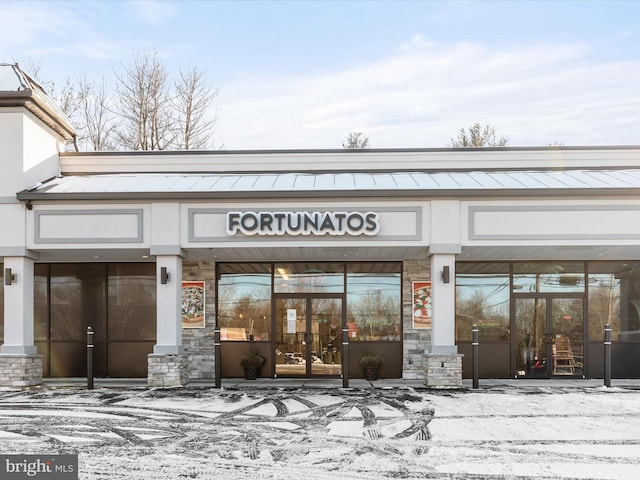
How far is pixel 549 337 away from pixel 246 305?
26.6 feet

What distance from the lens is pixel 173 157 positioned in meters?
17.1

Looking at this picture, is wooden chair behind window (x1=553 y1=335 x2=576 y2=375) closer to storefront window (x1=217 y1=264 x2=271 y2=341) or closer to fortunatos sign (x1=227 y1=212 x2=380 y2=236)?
fortunatos sign (x1=227 y1=212 x2=380 y2=236)

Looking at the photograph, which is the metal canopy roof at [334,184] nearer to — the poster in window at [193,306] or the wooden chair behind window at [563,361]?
the poster in window at [193,306]

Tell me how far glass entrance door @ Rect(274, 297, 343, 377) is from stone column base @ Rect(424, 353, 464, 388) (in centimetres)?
306

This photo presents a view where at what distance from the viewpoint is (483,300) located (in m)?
17.0

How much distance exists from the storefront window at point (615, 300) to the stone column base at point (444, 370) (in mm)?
→ 4634

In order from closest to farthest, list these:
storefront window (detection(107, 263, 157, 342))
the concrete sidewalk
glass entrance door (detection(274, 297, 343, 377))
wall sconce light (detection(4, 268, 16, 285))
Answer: wall sconce light (detection(4, 268, 16, 285))
the concrete sidewalk
glass entrance door (detection(274, 297, 343, 377))
storefront window (detection(107, 263, 157, 342))

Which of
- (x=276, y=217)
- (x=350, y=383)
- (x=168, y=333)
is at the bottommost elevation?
(x=350, y=383)

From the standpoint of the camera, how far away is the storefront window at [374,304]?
17031mm

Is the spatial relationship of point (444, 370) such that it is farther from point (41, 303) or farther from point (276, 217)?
point (41, 303)

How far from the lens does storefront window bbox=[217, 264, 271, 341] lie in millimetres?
17078

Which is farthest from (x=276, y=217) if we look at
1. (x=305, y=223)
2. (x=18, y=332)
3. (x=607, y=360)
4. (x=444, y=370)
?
(x=607, y=360)

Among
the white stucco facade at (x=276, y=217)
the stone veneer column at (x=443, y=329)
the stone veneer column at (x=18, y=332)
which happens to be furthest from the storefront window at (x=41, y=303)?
the stone veneer column at (x=443, y=329)

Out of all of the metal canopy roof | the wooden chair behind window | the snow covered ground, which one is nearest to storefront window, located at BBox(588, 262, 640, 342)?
the wooden chair behind window
